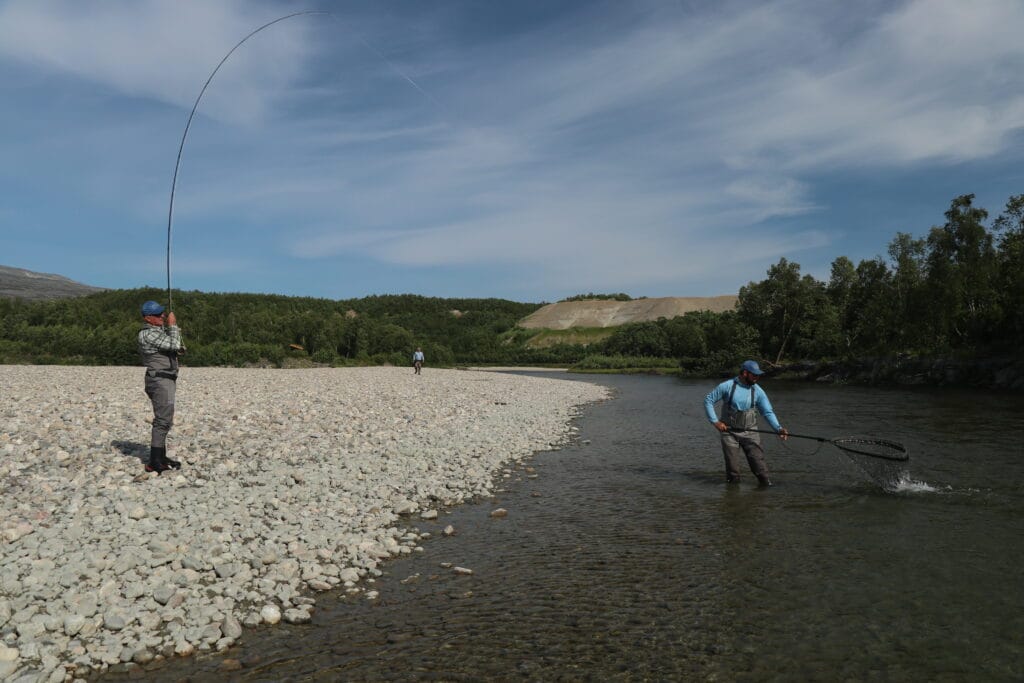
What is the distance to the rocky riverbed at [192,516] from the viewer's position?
6.18 meters

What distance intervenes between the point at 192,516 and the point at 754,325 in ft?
312

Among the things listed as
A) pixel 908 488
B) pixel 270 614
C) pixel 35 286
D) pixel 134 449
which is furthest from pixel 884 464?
pixel 35 286

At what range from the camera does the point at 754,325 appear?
3706 inches

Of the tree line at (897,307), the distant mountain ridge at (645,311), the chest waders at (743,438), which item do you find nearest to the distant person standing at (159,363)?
the chest waders at (743,438)

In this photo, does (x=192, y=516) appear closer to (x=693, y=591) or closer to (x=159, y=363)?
(x=159, y=363)

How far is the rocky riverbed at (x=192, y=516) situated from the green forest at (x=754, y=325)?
5521 centimetres

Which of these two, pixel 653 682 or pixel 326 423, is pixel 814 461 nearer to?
pixel 653 682

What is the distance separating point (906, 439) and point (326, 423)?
1955 cm

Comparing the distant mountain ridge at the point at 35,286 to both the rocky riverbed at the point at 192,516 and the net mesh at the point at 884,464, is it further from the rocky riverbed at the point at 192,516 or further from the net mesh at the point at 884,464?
the net mesh at the point at 884,464

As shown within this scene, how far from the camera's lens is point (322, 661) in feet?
19.5

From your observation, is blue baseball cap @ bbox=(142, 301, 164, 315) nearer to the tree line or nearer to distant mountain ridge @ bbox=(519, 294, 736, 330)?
the tree line

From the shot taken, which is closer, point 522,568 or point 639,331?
point 522,568

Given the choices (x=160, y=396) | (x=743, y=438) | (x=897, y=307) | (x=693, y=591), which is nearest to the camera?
(x=693, y=591)

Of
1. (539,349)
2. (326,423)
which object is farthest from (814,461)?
(539,349)
